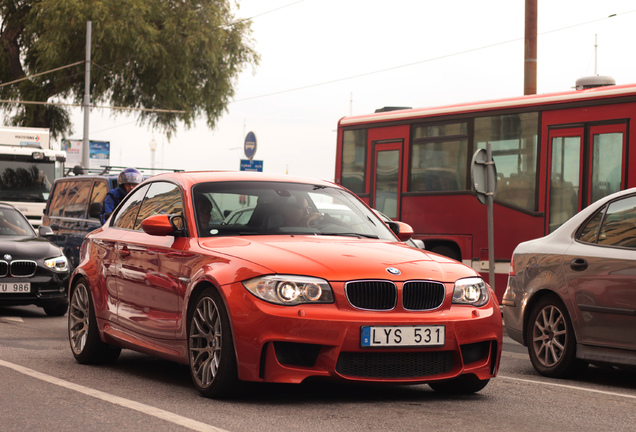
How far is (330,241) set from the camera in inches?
278

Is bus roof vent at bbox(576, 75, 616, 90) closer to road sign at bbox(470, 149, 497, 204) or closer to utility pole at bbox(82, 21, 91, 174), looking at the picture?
road sign at bbox(470, 149, 497, 204)

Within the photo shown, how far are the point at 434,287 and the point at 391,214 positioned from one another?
10661 millimetres

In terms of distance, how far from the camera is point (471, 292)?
675 cm

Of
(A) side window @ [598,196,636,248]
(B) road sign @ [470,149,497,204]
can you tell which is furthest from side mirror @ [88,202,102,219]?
(A) side window @ [598,196,636,248]

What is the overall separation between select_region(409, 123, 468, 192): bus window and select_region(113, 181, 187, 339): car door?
8184 mm

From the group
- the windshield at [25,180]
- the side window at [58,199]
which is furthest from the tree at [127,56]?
the side window at [58,199]

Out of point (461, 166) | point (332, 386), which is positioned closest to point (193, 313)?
point (332, 386)

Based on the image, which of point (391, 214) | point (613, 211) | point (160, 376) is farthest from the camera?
point (391, 214)

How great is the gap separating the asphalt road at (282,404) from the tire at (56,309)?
5.40m

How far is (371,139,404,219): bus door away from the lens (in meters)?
17.1

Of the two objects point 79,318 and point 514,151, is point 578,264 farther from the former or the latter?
point 514,151

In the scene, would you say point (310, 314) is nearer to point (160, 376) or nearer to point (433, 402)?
point (433, 402)

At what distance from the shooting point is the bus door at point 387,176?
56.0 feet

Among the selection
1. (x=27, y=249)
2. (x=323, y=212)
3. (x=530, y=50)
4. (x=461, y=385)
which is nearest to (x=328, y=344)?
(x=461, y=385)
